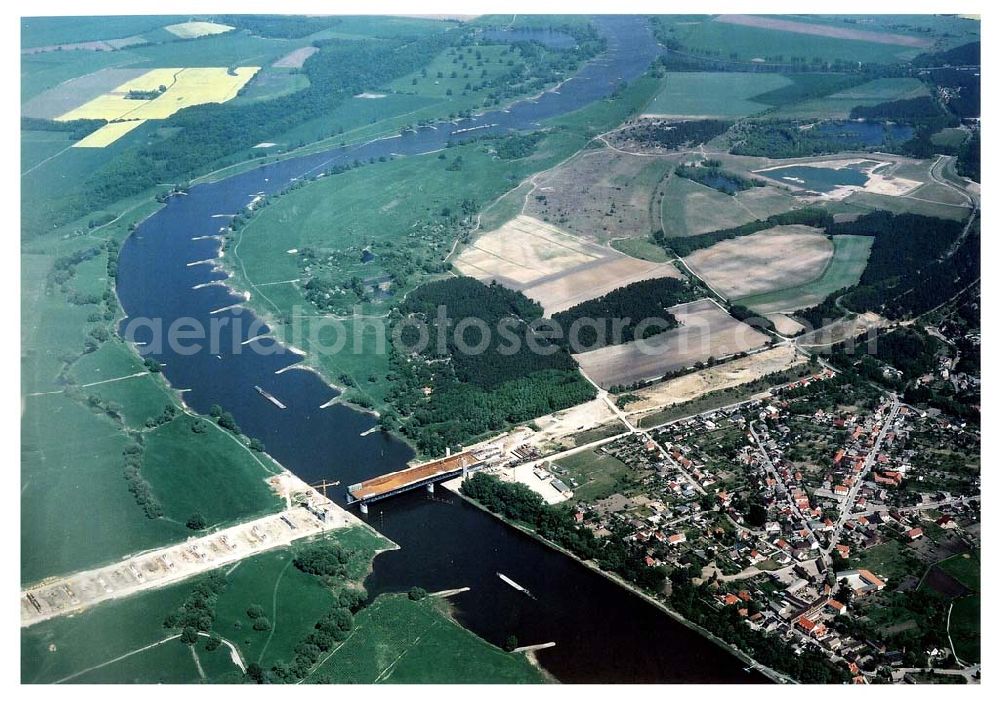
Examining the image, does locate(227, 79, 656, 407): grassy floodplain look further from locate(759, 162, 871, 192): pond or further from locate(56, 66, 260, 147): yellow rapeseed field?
locate(759, 162, 871, 192): pond

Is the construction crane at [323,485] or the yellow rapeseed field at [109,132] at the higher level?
the yellow rapeseed field at [109,132]

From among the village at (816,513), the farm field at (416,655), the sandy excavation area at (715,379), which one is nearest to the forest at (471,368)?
the sandy excavation area at (715,379)

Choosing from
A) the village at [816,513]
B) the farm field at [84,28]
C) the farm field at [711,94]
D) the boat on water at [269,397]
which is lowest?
the village at [816,513]

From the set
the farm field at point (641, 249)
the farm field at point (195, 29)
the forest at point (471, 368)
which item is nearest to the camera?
the forest at point (471, 368)

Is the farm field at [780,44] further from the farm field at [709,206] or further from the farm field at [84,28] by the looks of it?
the farm field at [84,28]

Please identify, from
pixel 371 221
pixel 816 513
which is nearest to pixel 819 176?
pixel 371 221

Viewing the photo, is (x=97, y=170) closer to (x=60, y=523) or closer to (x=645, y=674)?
(x=60, y=523)

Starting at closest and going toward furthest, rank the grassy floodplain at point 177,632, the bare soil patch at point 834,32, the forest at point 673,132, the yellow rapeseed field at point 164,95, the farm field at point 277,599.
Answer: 1. the grassy floodplain at point 177,632
2. the farm field at point 277,599
3. the yellow rapeseed field at point 164,95
4. the forest at point 673,132
5. the bare soil patch at point 834,32

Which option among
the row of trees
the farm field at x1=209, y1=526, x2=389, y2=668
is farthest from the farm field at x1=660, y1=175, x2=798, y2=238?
the farm field at x1=209, y1=526, x2=389, y2=668
